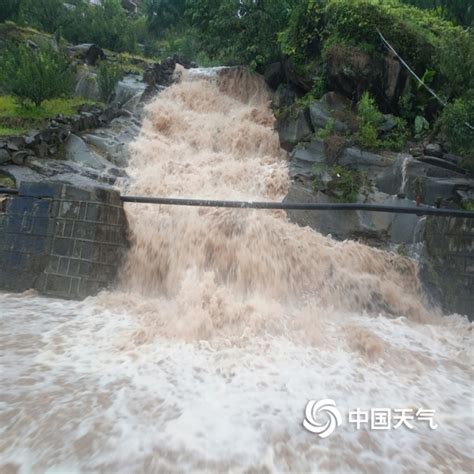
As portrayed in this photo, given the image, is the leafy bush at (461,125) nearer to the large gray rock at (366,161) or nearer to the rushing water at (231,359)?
the large gray rock at (366,161)

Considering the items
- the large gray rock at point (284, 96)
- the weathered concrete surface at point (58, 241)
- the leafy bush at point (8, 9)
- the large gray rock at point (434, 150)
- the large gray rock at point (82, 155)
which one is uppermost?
the leafy bush at point (8, 9)

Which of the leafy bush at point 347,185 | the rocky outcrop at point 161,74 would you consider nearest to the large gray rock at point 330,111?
the leafy bush at point 347,185

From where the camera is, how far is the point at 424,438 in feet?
8.87

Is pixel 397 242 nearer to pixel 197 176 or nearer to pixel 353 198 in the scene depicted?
pixel 353 198

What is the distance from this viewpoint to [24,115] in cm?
1027

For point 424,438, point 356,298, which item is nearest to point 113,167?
point 356,298

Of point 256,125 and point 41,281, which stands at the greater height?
point 256,125

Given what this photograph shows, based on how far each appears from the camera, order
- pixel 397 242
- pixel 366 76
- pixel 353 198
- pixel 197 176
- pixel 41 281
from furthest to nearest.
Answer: pixel 366 76 → pixel 197 176 → pixel 353 198 → pixel 397 242 → pixel 41 281

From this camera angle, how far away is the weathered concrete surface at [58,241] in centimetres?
531

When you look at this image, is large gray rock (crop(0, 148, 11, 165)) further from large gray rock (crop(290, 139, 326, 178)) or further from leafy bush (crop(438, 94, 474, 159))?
leafy bush (crop(438, 94, 474, 159))

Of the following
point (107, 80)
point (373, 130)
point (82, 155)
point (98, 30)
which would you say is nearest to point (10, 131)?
point (82, 155)

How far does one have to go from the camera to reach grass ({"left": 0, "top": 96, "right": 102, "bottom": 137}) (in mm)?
9766

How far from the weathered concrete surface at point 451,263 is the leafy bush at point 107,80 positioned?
11908 mm

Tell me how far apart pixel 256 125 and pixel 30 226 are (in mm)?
7339
